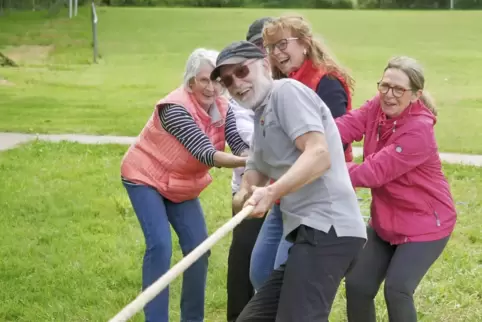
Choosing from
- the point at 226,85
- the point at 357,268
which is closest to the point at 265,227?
the point at 357,268

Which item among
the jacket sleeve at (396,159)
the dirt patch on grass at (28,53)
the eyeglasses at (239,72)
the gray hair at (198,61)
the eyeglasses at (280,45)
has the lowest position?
the dirt patch on grass at (28,53)

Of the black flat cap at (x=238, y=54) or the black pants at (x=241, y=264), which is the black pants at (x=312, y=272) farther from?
the black pants at (x=241, y=264)

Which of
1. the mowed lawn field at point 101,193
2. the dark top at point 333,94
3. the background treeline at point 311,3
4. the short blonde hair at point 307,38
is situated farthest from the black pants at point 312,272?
the background treeline at point 311,3

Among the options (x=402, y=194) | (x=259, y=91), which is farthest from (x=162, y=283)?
(x=402, y=194)

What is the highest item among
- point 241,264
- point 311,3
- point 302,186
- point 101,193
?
point 302,186

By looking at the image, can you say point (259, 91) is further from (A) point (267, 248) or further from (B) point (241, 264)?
(B) point (241, 264)

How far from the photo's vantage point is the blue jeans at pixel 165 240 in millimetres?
4277

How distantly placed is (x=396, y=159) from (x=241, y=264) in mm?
1416

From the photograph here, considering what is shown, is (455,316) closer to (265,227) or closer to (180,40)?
(265,227)

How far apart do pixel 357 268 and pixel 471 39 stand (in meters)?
29.7

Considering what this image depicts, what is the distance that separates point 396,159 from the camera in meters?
3.74

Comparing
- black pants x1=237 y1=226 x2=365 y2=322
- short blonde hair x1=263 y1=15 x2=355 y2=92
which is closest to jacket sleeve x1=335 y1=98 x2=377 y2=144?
Result: short blonde hair x1=263 y1=15 x2=355 y2=92

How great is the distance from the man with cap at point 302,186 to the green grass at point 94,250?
1924 millimetres

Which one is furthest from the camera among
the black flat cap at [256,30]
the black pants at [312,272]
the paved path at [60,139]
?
the paved path at [60,139]
